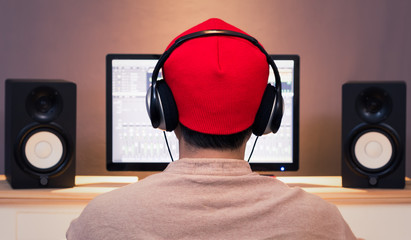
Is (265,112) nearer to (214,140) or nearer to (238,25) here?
(214,140)

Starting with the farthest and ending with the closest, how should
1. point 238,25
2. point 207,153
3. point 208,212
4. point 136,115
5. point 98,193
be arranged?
1. point 238,25
2. point 136,115
3. point 98,193
4. point 207,153
5. point 208,212

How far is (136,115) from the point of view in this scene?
158 cm

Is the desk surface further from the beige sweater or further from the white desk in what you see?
the beige sweater

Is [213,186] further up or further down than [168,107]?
further down

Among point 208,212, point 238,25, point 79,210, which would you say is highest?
point 238,25

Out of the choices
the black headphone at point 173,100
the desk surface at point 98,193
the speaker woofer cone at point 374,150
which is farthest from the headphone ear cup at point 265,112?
the speaker woofer cone at point 374,150

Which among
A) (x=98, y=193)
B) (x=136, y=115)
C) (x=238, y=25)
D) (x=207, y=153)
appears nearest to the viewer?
(x=207, y=153)

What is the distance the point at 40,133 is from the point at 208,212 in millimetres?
948

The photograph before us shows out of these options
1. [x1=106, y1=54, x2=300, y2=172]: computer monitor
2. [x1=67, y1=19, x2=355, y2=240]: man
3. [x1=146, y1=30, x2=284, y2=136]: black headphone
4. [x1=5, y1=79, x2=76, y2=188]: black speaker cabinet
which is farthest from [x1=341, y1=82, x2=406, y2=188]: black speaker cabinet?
[x1=5, y1=79, x2=76, y2=188]: black speaker cabinet

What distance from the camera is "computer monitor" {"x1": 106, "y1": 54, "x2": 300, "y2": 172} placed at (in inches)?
61.7

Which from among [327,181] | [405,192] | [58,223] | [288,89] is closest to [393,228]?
[405,192]

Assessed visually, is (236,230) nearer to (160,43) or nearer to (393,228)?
(393,228)

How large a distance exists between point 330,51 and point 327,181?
0.58 meters

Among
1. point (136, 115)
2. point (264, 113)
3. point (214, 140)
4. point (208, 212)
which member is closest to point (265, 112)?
point (264, 113)
